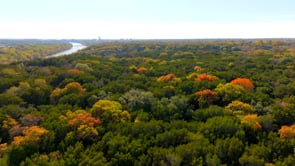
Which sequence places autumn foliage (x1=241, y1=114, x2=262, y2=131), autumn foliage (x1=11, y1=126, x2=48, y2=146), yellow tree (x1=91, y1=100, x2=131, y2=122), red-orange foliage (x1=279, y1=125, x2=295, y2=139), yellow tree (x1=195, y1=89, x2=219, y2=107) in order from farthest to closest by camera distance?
1. yellow tree (x1=195, y1=89, x2=219, y2=107)
2. yellow tree (x1=91, y1=100, x2=131, y2=122)
3. autumn foliage (x1=241, y1=114, x2=262, y2=131)
4. red-orange foliage (x1=279, y1=125, x2=295, y2=139)
5. autumn foliage (x1=11, y1=126, x2=48, y2=146)

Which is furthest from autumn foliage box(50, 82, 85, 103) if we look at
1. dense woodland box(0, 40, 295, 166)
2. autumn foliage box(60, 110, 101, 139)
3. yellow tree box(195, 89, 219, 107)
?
yellow tree box(195, 89, 219, 107)

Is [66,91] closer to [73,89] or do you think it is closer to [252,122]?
[73,89]

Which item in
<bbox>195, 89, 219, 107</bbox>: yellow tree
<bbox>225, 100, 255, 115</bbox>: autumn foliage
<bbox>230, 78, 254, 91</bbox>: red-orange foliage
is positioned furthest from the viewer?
<bbox>230, 78, 254, 91</bbox>: red-orange foliage

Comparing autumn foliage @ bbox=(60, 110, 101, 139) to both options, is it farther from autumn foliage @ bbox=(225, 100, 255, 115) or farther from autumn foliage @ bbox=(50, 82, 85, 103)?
autumn foliage @ bbox=(225, 100, 255, 115)

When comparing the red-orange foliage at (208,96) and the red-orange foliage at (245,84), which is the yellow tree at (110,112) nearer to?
the red-orange foliage at (208,96)

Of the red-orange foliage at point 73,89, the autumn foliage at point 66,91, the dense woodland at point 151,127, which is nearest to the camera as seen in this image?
the dense woodland at point 151,127

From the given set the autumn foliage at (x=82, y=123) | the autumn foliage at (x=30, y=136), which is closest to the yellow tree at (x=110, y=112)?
the autumn foliage at (x=82, y=123)

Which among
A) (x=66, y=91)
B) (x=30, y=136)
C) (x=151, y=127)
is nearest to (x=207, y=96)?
(x=151, y=127)

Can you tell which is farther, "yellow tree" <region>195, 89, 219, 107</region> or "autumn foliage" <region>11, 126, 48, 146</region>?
"yellow tree" <region>195, 89, 219, 107</region>

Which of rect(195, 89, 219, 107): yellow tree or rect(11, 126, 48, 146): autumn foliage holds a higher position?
rect(195, 89, 219, 107): yellow tree

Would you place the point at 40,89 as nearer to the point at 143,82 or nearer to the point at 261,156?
the point at 143,82

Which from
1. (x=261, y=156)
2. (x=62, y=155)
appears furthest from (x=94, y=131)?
(x=261, y=156)
